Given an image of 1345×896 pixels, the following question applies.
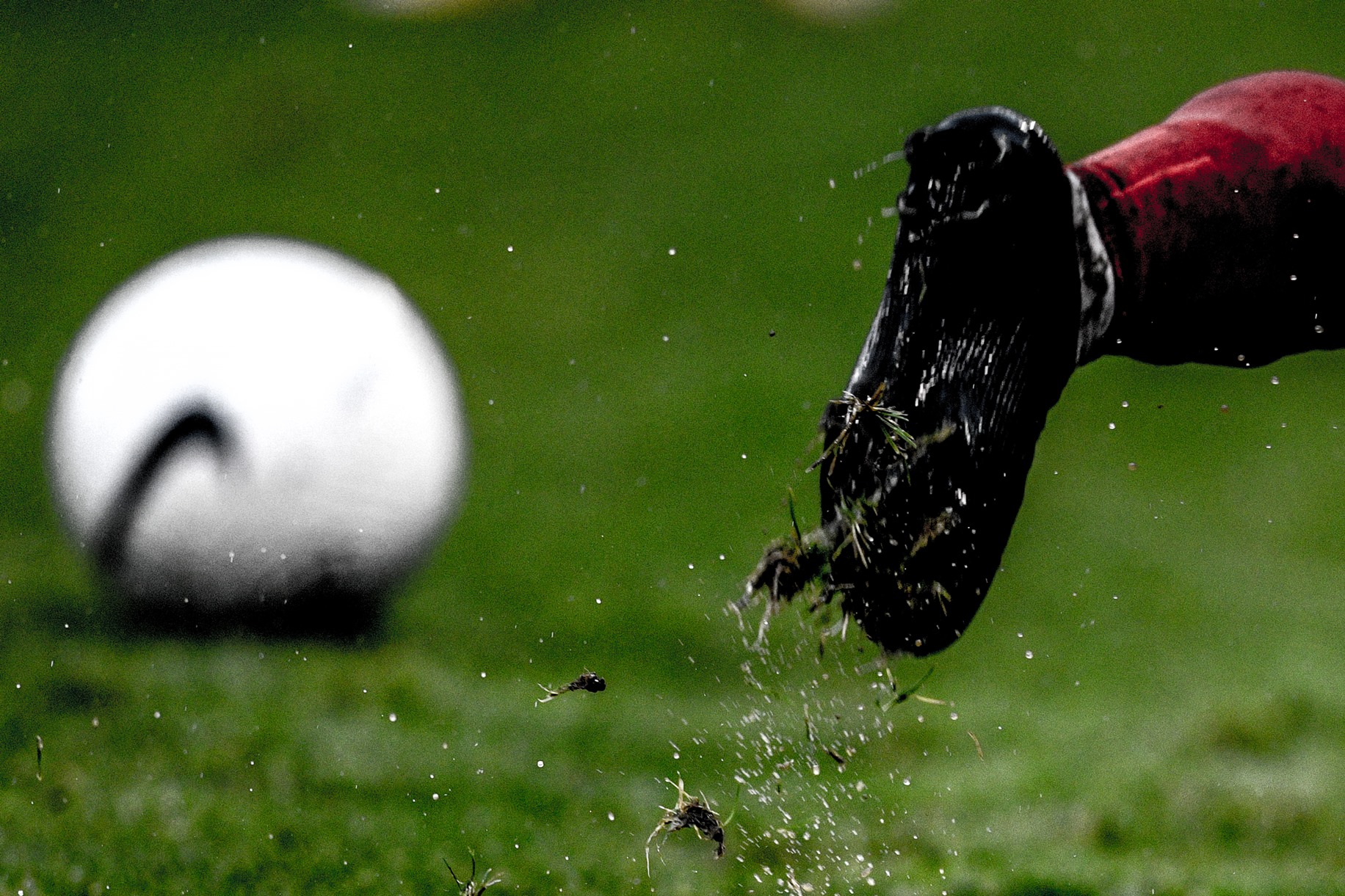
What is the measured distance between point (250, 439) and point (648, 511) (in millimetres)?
2881

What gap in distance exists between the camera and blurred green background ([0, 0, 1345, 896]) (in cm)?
414

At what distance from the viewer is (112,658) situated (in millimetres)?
5172

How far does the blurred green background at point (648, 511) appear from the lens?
13.6ft

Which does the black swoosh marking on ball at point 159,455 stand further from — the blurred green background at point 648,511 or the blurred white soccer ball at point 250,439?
the blurred green background at point 648,511

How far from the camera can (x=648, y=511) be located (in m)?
7.59

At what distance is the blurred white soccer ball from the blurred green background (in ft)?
1.25

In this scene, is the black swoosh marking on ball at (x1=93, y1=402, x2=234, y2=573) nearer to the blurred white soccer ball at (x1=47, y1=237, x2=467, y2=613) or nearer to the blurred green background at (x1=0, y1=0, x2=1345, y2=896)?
the blurred white soccer ball at (x1=47, y1=237, x2=467, y2=613)

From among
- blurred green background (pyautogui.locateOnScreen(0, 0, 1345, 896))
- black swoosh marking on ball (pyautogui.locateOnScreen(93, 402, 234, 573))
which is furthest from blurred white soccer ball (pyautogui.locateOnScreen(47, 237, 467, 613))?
blurred green background (pyautogui.locateOnScreen(0, 0, 1345, 896))

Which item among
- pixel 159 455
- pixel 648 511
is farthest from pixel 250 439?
pixel 648 511

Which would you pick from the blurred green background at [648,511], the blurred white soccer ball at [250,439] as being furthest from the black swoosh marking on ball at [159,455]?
the blurred green background at [648,511]

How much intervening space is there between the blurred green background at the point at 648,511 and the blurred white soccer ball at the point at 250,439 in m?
0.38

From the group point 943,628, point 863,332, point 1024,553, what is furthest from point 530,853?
point 863,332

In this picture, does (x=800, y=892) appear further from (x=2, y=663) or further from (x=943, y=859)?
(x=2, y=663)

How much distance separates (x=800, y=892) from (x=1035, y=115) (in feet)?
30.4
